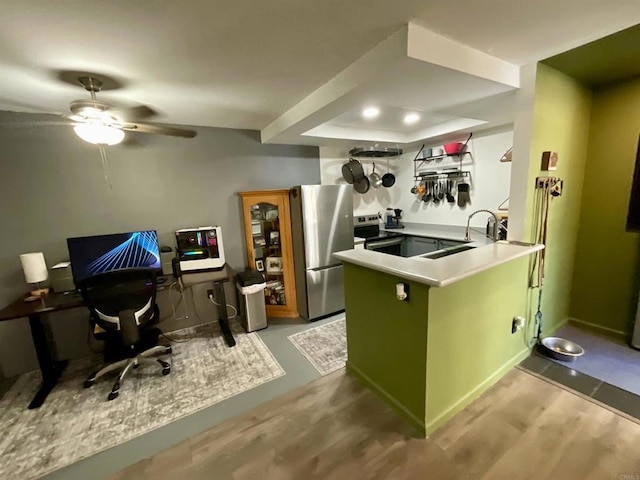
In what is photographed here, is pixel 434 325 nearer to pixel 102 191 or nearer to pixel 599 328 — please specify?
pixel 599 328

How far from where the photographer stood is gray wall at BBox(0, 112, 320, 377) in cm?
238

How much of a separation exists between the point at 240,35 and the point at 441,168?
3572 mm

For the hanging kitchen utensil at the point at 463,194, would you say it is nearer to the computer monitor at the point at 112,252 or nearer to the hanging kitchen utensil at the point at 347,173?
the hanging kitchen utensil at the point at 347,173

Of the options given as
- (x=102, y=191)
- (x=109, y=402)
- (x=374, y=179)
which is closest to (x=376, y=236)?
(x=374, y=179)

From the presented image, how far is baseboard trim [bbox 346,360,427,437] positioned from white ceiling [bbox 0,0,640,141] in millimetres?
2192

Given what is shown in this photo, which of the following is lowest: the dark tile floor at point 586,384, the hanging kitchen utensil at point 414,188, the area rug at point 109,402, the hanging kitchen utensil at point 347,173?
the area rug at point 109,402

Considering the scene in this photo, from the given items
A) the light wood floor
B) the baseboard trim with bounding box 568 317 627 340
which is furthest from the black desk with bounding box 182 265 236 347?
the baseboard trim with bounding box 568 317 627 340

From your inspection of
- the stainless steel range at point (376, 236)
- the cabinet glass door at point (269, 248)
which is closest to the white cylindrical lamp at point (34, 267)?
the cabinet glass door at point (269, 248)

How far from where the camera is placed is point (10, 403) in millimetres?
2129

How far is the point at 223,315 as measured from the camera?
3094mm

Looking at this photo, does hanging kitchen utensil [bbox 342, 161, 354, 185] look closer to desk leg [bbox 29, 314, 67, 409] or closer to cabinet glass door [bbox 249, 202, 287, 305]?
cabinet glass door [bbox 249, 202, 287, 305]

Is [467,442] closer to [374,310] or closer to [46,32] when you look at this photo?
[374,310]

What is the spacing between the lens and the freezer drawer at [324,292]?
324 cm

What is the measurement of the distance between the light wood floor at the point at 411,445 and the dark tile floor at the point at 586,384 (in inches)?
4.4
